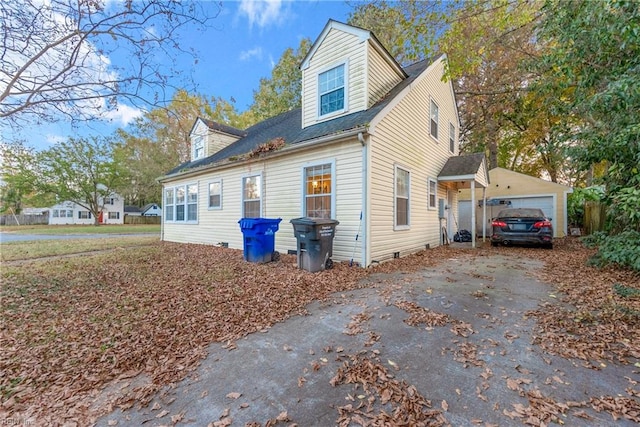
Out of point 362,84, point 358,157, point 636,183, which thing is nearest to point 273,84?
point 362,84

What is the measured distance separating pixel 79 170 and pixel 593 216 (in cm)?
4461

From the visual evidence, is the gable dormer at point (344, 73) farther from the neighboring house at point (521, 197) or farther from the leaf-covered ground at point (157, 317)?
the neighboring house at point (521, 197)

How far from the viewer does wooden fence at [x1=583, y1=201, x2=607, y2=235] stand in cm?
1052

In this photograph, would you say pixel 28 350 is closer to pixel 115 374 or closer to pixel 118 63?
pixel 115 374

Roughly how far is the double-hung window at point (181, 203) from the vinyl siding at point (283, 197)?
0.29 meters

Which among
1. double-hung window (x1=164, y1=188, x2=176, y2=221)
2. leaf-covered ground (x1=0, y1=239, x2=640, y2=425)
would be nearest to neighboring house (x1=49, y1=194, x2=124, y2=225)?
double-hung window (x1=164, y1=188, x2=176, y2=221)

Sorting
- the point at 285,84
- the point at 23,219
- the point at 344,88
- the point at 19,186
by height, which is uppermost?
the point at 285,84

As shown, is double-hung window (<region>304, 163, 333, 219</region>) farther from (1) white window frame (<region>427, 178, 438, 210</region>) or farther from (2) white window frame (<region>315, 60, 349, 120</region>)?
(1) white window frame (<region>427, 178, 438, 210</region>)

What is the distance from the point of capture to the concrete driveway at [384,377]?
1930mm

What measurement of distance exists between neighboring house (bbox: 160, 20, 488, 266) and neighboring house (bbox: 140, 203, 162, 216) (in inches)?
1655

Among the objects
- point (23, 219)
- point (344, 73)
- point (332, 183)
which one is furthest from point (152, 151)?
point (332, 183)

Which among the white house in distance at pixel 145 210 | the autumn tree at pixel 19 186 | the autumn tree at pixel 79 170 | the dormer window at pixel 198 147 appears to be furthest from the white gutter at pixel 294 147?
the white house in distance at pixel 145 210

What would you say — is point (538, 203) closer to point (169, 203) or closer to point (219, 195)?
point (219, 195)

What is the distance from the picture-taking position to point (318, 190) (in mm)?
7469
